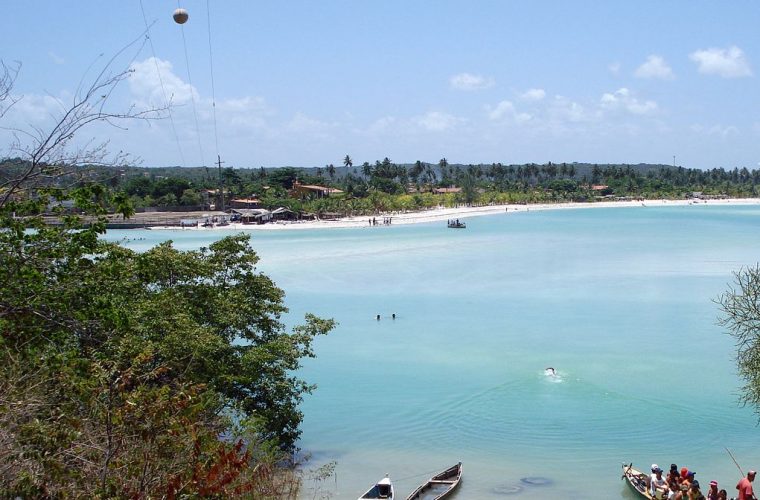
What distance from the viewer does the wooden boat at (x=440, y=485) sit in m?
13.7

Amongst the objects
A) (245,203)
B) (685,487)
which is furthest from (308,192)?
(685,487)

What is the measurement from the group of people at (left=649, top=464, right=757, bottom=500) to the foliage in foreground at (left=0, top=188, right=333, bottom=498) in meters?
5.45

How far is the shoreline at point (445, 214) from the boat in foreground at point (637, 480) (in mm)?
69528

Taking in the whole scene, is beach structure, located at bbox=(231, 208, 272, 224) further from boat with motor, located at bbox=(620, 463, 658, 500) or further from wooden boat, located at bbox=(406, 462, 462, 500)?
boat with motor, located at bbox=(620, 463, 658, 500)

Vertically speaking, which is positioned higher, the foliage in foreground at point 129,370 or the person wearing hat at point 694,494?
the foliage in foreground at point 129,370

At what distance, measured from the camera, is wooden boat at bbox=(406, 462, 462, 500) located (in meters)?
13.7

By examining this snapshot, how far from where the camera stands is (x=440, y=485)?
46.6ft

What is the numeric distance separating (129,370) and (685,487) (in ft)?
26.9

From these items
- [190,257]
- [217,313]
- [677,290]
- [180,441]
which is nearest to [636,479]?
[217,313]

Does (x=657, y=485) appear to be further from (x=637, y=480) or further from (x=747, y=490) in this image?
(x=747, y=490)

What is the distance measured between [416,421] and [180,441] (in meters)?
13.0

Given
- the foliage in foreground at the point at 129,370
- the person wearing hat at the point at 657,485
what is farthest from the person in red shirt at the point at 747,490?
the foliage in foreground at the point at 129,370

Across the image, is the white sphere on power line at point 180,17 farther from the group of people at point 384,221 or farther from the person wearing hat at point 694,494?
the group of people at point 384,221

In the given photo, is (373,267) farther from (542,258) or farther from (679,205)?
(679,205)
